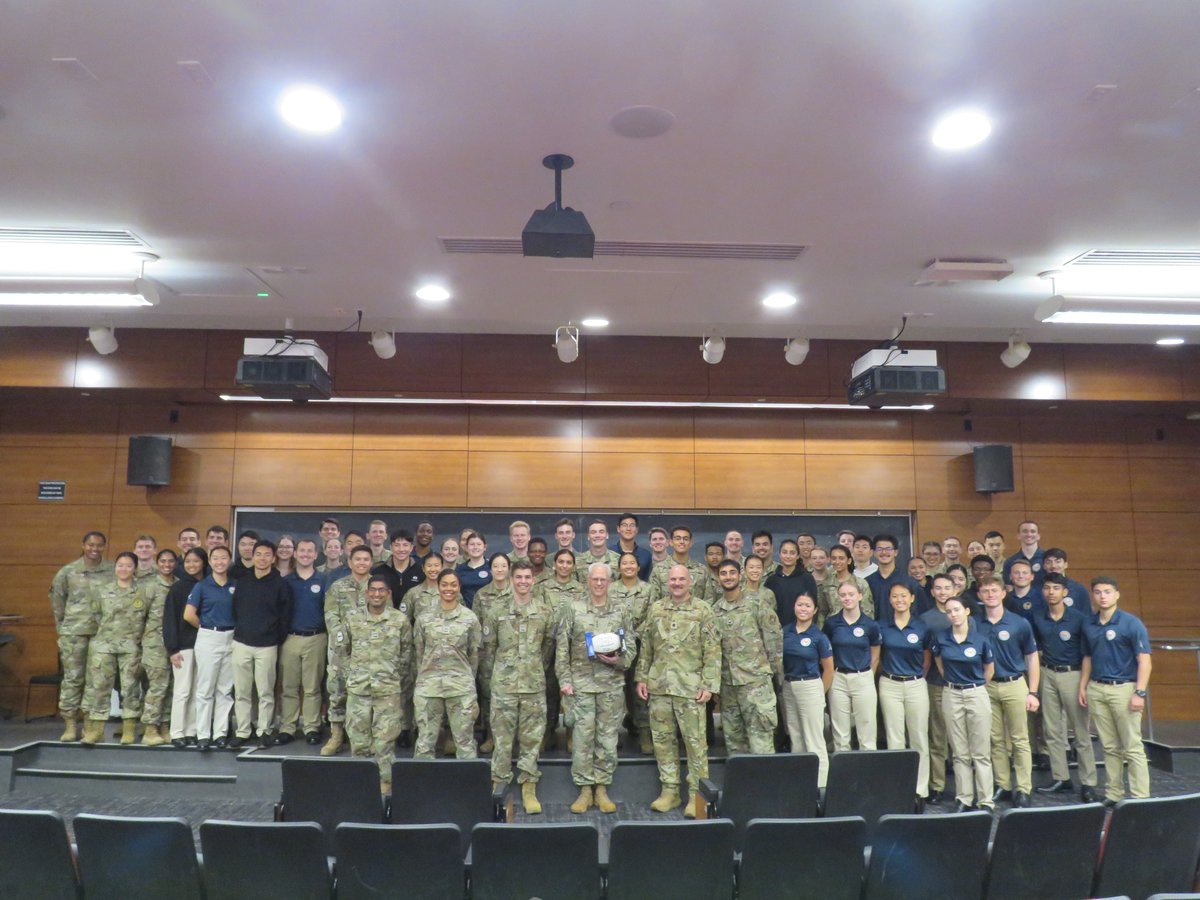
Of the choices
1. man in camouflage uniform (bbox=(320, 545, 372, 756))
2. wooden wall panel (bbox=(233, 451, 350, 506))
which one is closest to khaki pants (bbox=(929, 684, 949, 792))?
man in camouflage uniform (bbox=(320, 545, 372, 756))

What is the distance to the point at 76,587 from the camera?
21.3 feet

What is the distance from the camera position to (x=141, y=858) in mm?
2984

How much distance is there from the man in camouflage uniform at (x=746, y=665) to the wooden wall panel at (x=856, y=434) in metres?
3.37

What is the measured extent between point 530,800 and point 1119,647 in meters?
4.18

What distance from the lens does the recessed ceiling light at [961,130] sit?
3.58 metres

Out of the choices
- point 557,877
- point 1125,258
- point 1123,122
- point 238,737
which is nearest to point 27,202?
point 238,737

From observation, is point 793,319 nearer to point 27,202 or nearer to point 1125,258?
point 1125,258

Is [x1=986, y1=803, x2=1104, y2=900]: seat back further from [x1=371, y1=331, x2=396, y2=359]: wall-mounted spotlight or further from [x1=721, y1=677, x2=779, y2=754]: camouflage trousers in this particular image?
[x1=371, y1=331, x2=396, y2=359]: wall-mounted spotlight

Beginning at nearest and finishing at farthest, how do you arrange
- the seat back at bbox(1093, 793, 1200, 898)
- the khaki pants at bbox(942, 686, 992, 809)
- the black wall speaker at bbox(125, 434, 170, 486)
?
the seat back at bbox(1093, 793, 1200, 898) < the khaki pants at bbox(942, 686, 992, 809) < the black wall speaker at bbox(125, 434, 170, 486)

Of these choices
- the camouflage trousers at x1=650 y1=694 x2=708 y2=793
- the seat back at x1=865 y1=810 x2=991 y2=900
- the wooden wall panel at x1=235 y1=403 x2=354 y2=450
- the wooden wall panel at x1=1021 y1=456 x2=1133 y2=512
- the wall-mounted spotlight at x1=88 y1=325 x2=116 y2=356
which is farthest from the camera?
the wooden wall panel at x1=1021 y1=456 x2=1133 y2=512

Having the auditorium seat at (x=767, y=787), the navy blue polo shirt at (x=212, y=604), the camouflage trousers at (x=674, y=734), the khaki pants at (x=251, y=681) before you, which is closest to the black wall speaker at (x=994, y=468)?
the camouflage trousers at (x=674, y=734)

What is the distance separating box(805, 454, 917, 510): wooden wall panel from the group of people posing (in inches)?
78.2

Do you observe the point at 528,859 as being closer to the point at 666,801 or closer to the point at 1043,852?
the point at 1043,852

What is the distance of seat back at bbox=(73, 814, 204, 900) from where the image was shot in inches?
117
